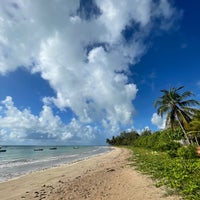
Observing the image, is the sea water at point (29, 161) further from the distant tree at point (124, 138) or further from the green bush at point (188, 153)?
the distant tree at point (124, 138)

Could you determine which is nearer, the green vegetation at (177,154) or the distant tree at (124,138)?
the green vegetation at (177,154)

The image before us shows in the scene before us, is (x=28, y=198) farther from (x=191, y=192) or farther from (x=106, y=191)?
(x=191, y=192)

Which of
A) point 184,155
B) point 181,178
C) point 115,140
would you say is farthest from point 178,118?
point 115,140

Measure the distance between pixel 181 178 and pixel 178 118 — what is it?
21622 mm

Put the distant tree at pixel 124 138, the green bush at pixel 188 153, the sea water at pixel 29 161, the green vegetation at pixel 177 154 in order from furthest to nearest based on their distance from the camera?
the distant tree at pixel 124 138
the sea water at pixel 29 161
the green bush at pixel 188 153
the green vegetation at pixel 177 154

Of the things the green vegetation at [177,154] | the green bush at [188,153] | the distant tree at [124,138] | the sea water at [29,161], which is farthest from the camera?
the distant tree at [124,138]

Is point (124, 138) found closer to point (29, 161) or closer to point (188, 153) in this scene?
point (29, 161)

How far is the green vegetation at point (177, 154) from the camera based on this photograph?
8156 mm

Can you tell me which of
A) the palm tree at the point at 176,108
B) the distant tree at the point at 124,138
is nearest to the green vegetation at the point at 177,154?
the palm tree at the point at 176,108

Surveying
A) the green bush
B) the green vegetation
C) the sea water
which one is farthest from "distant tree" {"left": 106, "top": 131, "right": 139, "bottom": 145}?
the green bush

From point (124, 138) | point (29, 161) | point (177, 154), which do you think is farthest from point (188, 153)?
point (124, 138)

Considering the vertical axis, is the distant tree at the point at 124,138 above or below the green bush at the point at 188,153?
above

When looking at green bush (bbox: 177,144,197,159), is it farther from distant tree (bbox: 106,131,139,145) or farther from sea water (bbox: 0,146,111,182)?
distant tree (bbox: 106,131,139,145)

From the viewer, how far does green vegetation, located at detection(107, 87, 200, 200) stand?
8.16 m
